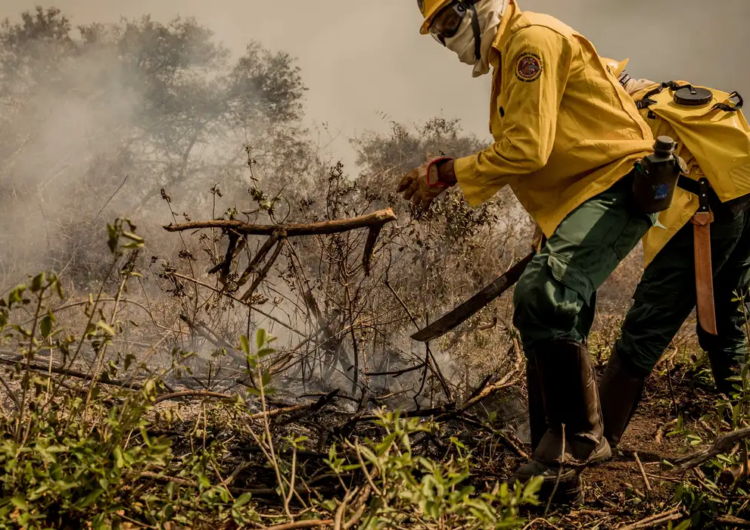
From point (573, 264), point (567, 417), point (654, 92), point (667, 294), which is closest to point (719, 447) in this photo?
point (567, 417)

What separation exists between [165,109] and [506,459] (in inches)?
302

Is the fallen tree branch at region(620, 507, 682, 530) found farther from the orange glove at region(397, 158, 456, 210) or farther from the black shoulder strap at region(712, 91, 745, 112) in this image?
the black shoulder strap at region(712, 91, 745, 112)

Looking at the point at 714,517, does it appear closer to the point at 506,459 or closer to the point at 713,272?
the point at 506,459

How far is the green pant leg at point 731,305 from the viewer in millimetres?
2773

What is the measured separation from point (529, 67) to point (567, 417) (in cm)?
113

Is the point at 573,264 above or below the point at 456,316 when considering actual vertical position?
above

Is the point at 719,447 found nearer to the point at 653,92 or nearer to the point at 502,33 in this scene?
the point at 502,33

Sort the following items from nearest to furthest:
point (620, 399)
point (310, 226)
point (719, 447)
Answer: point (719, 447) → point (310, 226) → point (620, 399)

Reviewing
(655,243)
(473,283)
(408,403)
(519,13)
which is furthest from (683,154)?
(473,283)

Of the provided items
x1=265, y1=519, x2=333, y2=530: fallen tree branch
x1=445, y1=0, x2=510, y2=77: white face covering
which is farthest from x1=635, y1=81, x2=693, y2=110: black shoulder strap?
x1=265, y1=519, x2=333, y2=530: fallen tree branch

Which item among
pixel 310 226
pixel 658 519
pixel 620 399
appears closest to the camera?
pixel 658 519

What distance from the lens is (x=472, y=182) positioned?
86.0 inches

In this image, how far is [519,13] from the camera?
87.4 inches

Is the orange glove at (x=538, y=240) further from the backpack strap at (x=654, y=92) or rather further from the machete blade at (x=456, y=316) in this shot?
the backpack strap at (x=654, y=92)
